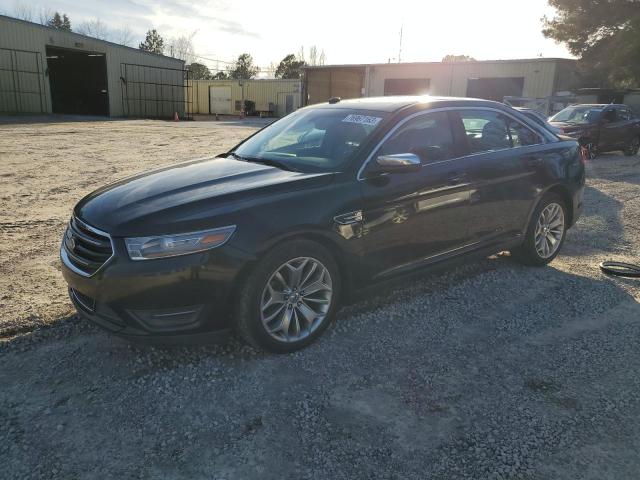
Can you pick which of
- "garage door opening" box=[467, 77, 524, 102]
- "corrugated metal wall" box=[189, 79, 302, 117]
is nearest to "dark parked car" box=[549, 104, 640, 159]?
"garage door opening" box=[467, 77, 524, 102]

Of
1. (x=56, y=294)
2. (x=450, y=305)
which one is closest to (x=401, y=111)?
(x=450, y=305)

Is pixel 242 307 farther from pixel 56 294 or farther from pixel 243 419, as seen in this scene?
pixel 56 294

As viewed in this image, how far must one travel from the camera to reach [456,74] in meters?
34.9

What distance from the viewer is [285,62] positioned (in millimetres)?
81438

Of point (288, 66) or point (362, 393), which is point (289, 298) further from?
point (288, 66)

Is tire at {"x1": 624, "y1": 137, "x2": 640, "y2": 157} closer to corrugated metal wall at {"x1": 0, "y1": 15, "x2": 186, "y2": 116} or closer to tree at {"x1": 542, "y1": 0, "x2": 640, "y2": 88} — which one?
tree at {"x1": 542, "y1": 0, "x2": 640, "y2": 88}

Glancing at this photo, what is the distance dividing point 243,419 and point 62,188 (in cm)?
751

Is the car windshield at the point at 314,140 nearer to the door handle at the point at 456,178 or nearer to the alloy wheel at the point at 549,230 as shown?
the door handle at the point at 456,178

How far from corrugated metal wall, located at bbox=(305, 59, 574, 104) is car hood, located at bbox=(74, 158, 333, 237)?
105ft

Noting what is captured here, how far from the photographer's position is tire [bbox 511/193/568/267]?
5160 millimetres

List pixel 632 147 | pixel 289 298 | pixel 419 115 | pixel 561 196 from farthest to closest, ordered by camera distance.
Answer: pixel 632 147 → pixel 561 196 → pixel 419 115 → pixel 289 298

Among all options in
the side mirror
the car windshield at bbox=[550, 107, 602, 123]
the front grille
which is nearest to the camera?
the front grille

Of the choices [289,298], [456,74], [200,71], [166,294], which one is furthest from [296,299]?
[200,71]

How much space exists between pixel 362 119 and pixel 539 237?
8.03ft
